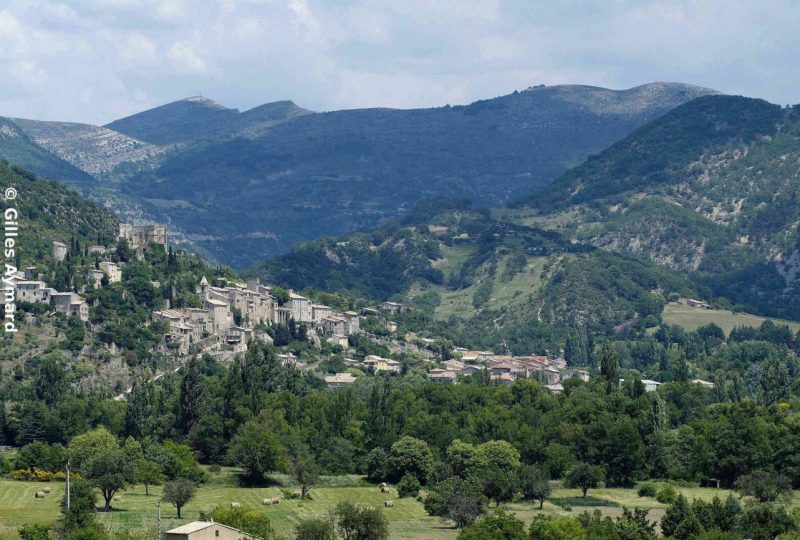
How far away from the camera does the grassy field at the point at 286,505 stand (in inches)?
3531

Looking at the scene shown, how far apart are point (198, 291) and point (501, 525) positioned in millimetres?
95825

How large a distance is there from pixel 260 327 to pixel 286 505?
7424cm

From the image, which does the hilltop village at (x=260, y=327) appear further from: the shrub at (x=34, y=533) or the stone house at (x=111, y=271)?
the shrub at (x=34, y=533)

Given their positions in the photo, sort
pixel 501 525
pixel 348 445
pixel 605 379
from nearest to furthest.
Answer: pixel 501 525, pixel 348 445, pixel 605 379

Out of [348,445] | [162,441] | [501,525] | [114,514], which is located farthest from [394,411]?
[501,525]

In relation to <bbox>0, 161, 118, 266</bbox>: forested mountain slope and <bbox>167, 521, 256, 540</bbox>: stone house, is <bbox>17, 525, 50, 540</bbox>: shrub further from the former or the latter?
<bbox>0, 161, 118, 266</bbox>: forested mountain slope

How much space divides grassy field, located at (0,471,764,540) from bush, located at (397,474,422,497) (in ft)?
2.40

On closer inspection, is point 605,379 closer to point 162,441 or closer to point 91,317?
point 162,441

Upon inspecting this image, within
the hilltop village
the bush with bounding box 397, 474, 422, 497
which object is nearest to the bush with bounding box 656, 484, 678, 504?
the bush with bounding box 397, 474, 422, 497

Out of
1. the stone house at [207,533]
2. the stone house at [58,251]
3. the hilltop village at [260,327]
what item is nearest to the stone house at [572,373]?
the hilltop village at [260,327]

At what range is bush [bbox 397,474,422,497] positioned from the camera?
10700cm

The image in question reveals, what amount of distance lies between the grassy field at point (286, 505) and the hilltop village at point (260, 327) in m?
44.7

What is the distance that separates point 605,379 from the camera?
13900 cm

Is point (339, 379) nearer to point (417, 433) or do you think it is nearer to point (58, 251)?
point (58, 251)
